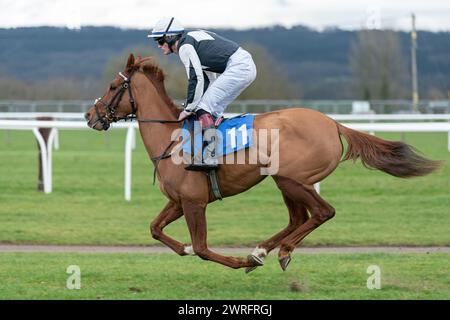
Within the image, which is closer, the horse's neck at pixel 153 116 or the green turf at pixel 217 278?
the green turf at pixel 217 278

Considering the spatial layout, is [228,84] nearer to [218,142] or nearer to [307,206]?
[218,142]

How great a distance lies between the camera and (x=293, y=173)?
7.25 meters

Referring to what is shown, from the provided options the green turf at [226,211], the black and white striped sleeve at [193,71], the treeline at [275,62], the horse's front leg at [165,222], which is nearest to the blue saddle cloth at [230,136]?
the black and white striped sleeve at [193,71]

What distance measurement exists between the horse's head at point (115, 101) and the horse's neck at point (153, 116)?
0.32 feet

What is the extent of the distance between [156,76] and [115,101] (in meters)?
0.43

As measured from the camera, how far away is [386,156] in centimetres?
761

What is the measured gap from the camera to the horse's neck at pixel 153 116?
25.1 ft

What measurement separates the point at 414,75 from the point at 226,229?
2701 cm

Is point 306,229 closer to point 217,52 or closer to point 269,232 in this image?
point 217,52

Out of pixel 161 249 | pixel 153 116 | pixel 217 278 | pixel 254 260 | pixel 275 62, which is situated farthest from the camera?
pixel 275 62

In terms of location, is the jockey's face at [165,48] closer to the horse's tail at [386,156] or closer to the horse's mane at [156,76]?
the horse's mane at [156,76]

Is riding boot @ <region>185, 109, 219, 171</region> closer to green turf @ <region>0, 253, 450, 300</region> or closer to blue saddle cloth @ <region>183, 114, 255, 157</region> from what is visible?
blue saddle cloth @ <region>183, 114, 255, 157</region>

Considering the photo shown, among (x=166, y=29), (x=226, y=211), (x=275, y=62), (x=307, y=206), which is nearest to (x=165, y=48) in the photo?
(x=166, y=29)
